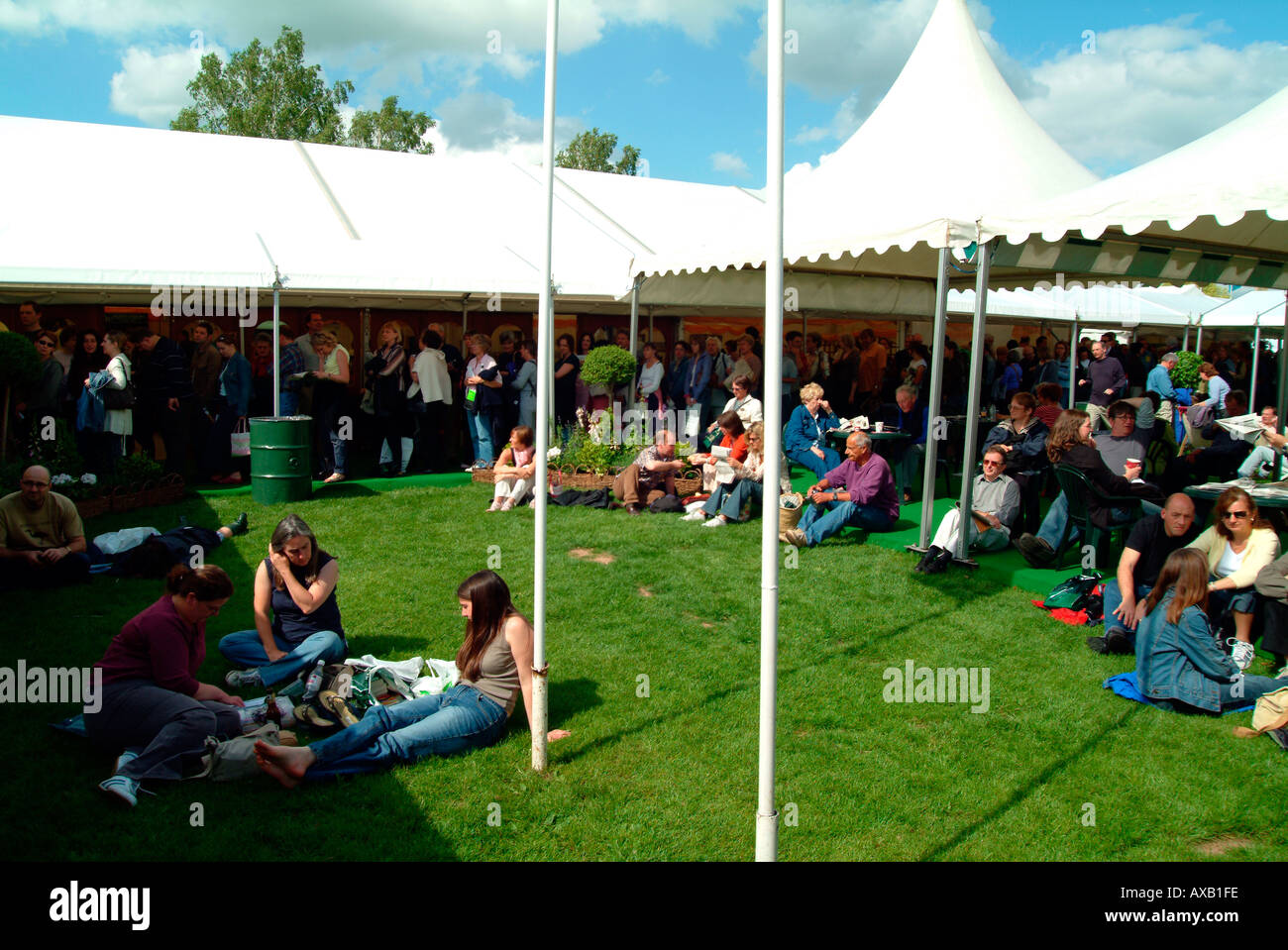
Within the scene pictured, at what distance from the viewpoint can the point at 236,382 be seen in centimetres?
1185

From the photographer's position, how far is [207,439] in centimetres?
1204

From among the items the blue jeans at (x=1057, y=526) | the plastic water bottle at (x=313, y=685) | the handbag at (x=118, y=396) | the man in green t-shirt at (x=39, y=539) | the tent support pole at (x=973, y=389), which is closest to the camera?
the plastic water bottle at (x=313, y=685)

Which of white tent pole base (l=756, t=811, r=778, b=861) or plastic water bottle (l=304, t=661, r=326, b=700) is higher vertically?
white tent pole base (l=756, t=811, r=778, b=861)

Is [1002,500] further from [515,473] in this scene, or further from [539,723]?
[539,723]

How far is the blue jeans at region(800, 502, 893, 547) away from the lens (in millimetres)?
9047

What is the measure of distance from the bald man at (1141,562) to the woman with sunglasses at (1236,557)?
171 millimetres

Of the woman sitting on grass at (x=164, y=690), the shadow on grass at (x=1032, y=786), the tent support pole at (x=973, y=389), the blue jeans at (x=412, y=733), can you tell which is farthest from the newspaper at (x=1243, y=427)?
the woman sitting on grass at (x=164, y=690)

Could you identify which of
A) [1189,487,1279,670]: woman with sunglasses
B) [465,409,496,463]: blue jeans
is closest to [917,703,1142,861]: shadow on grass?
[1189,487,1279,670]: woman with sunglasses

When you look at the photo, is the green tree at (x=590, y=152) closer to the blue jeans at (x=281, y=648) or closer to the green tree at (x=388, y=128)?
the green tree at (x=388, y=128)

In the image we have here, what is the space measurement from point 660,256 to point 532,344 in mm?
2205

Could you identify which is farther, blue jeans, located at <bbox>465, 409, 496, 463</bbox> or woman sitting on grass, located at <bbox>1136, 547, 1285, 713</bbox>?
blue jeans, located at <bbox>465, 409, 496, 463</bbox>

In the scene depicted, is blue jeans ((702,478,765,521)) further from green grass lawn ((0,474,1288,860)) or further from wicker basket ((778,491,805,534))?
green grass lawn ((0,474,1288,860))

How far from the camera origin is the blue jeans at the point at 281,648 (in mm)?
5508
